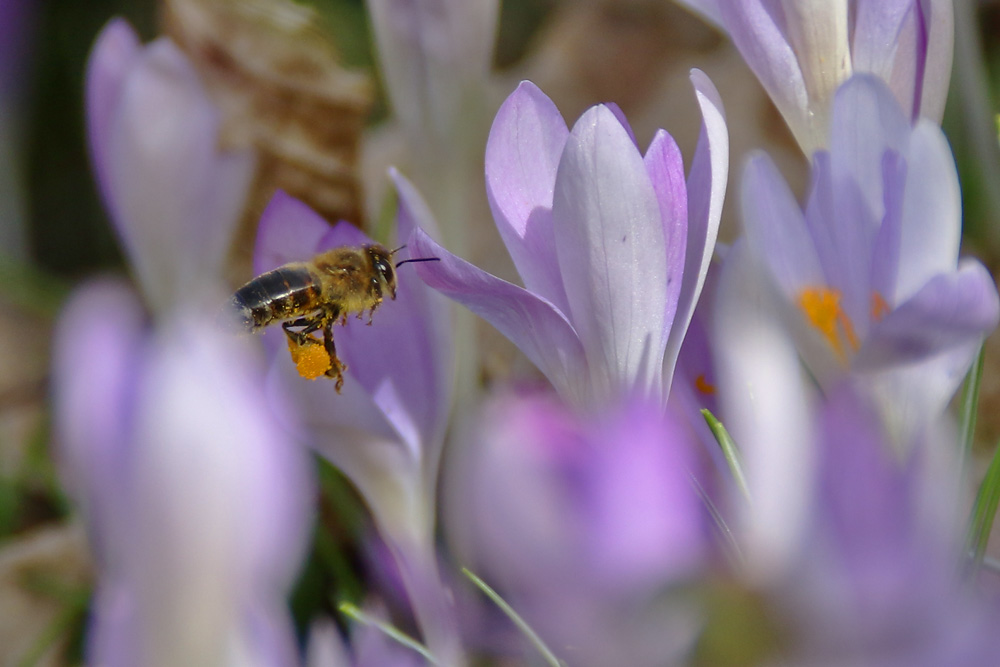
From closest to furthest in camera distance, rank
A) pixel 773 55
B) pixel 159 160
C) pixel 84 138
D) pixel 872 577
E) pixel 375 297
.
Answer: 1. pixel 872 577
2. pixel 773 55
3. pixel 375 297
4. pixel 159 160
5. pixel 84 138

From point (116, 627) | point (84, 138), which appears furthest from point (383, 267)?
point (84, 138)

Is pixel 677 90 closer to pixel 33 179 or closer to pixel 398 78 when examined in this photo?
pixel 398 78

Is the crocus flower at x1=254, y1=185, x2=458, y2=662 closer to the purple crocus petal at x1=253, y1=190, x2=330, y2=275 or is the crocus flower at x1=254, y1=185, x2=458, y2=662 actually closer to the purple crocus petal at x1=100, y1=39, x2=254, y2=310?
the purple crocus petal at x1=253, y1=190, x2=330, y2=275

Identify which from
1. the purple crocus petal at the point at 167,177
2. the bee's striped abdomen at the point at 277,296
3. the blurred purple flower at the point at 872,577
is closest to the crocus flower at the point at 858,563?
the blurred purple flower at the point at 872,577

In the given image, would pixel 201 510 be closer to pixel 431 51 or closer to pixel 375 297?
pixel 375 297

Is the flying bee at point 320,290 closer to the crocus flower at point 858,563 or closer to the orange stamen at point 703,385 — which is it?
the orange stamen at point 703,385

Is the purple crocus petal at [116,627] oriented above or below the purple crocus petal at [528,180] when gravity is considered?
below

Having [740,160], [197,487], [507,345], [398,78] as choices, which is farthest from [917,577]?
[740,160]

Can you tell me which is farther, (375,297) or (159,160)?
(159,160)
